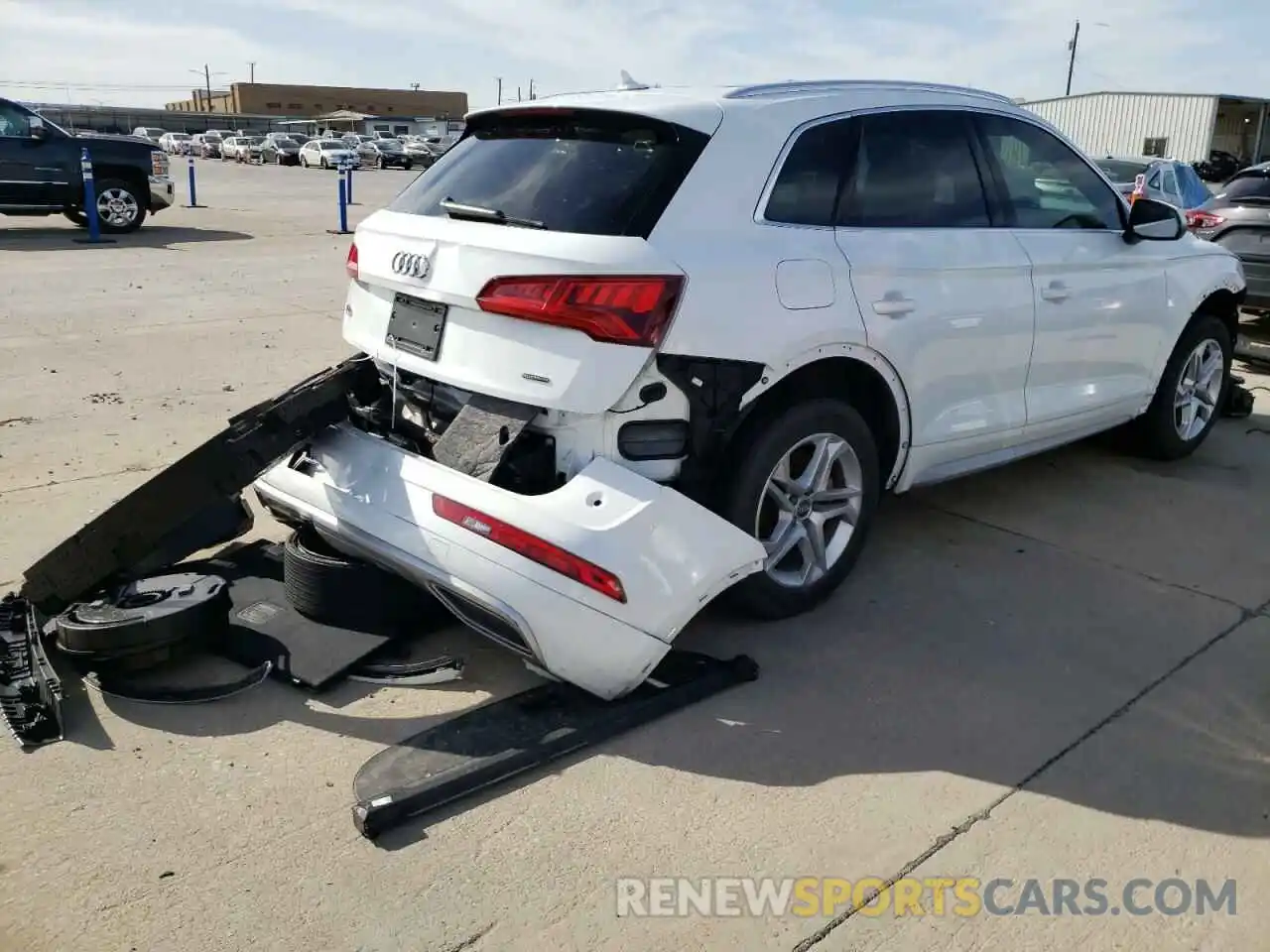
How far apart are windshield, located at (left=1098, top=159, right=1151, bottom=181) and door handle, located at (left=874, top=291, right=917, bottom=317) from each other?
1381cm

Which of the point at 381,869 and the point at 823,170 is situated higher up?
the point at 823,170

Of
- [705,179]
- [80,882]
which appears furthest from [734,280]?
[80,882]

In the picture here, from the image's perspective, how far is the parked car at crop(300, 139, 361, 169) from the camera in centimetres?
4559

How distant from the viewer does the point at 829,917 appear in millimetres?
2533

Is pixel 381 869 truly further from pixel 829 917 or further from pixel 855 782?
pixel 855 782

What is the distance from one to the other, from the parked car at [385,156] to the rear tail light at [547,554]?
4967 centimetres

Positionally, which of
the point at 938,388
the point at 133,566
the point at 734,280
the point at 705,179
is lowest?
the point at 133,566

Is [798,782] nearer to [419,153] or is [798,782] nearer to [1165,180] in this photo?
[1165,180]

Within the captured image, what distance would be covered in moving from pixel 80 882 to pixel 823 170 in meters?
3.09

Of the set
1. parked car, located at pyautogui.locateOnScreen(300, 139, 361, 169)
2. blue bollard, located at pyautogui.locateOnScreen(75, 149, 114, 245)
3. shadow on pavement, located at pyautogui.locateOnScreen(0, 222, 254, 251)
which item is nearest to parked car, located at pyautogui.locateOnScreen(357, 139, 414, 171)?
parked car, located at pyautogui.locateOnScreen(300, 139, 361, 169)

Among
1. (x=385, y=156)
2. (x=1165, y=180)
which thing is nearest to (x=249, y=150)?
(x=385, y=156)

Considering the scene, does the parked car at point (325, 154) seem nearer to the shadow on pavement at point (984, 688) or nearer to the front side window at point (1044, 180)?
the front side window at point (1044, 180)

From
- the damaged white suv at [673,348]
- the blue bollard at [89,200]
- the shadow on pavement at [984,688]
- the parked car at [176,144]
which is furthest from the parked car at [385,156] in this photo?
the shadow on pavement at [984,688]

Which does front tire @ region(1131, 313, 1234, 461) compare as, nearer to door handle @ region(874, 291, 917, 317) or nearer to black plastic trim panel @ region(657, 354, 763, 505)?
door handle @ region(874, 291, 917, 317)
